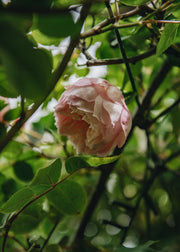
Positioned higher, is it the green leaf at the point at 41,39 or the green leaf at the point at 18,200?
the green leaf at the point at 41,39

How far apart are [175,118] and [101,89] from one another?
0.33 meters

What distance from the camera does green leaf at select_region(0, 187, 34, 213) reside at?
16.6 inches

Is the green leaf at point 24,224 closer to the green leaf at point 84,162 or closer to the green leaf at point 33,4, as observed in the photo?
the green leaf at point 84,162

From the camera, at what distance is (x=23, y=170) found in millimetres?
676

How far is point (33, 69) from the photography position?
0.20 meters

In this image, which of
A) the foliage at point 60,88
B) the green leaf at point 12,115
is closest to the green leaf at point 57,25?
the foliage at point 60,88

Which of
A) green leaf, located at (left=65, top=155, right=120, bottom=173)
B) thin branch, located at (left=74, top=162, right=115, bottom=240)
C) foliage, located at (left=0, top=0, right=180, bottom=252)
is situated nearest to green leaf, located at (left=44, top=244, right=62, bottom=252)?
foliage, located at (left=0, top=0, right=180, bottom=252)

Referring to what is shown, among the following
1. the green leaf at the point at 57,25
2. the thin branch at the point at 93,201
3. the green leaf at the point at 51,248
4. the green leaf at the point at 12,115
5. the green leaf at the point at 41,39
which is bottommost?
the thin branch at the point at 93,201

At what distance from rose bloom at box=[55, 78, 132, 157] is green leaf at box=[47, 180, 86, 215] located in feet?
0.23

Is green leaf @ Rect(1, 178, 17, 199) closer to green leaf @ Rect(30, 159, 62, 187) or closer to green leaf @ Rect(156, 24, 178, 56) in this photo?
green leaf @ Rect(30, 159, 62, 187)

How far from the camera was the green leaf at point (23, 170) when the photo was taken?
0.67m

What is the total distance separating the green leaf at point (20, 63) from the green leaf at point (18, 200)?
10.1 inches

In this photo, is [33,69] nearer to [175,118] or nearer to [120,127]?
[120,127]

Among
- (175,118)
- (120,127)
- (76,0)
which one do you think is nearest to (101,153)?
(120,127)
